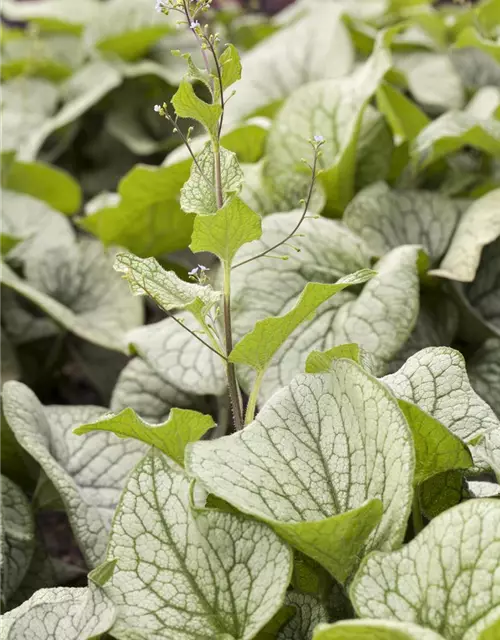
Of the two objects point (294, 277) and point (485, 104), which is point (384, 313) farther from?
point (485, 104)

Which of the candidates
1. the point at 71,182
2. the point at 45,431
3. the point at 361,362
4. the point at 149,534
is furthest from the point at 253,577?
the point at 71,182

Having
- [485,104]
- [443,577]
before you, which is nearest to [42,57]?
[485,104]

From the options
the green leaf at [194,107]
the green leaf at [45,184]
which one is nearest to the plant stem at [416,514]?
the green leaf at [194,107]

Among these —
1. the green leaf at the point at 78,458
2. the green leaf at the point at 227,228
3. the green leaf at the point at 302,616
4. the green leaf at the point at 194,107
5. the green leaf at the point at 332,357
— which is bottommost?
the green leaf at the point at 78,458

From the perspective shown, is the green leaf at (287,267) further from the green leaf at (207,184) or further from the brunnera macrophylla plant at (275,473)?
the green leaf at (207,184)

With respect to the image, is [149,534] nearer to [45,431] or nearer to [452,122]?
[45,431]

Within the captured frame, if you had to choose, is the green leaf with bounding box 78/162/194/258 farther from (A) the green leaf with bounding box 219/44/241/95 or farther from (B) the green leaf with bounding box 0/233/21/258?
(A) the green leaf with bounding box 219/44/241/95

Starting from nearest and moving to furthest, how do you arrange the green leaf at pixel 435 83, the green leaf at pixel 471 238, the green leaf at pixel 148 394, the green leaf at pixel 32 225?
the green leaf at pixel 471 238 → the green leaf at pixel 148 394 → the green leaf at pixel 32 225 → the green leaf at pixel 435 83
